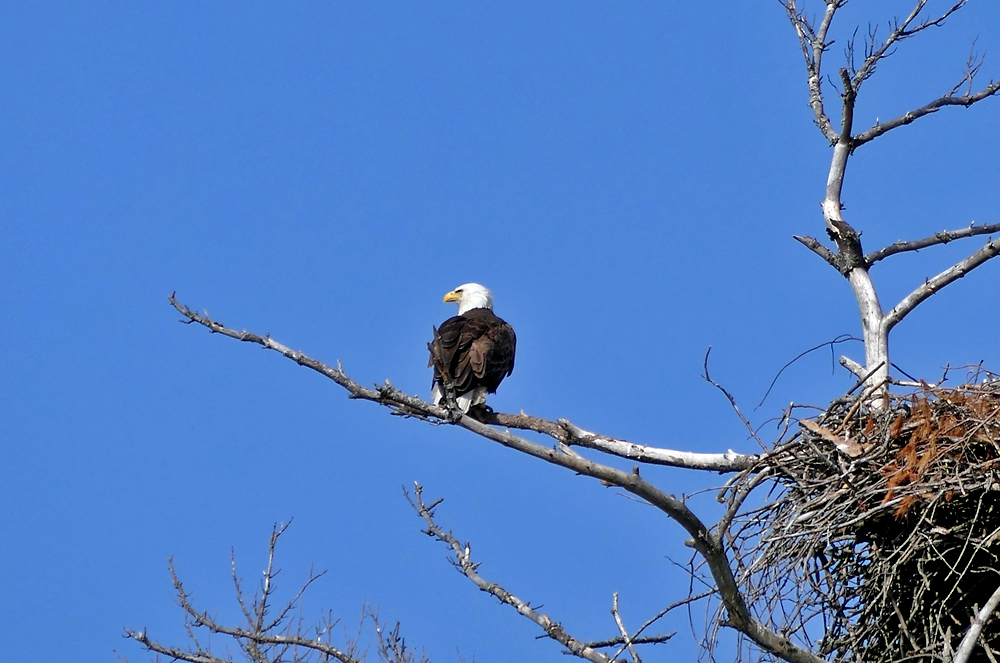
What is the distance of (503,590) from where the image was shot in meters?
6.19

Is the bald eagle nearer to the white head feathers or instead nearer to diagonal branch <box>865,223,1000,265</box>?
the white head feathers

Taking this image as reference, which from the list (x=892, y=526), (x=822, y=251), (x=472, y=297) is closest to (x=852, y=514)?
(x=892, y=526)

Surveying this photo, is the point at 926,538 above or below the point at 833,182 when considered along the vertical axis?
below

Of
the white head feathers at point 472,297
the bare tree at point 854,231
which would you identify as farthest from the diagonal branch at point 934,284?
the white head feathers at point 472,297

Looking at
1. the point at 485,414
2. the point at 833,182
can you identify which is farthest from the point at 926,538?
the point at 485,414

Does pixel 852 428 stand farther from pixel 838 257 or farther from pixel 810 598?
pixel 838 257

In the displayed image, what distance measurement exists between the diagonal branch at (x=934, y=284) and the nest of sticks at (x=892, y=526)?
4.58 feet

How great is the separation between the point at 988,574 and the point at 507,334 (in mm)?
4593

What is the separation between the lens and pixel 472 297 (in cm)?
1080

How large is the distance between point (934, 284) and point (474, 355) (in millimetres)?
3130

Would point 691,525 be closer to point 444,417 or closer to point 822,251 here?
point 444,417

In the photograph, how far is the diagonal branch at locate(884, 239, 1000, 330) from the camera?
6727 millimetres

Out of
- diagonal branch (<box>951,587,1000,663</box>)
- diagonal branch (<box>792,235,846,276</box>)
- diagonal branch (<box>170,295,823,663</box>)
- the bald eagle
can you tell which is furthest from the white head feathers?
diagonal branch (<box>951,587,1000,663</box>)

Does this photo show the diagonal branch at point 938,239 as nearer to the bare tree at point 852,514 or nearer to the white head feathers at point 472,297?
the bare tree at point 852,514
